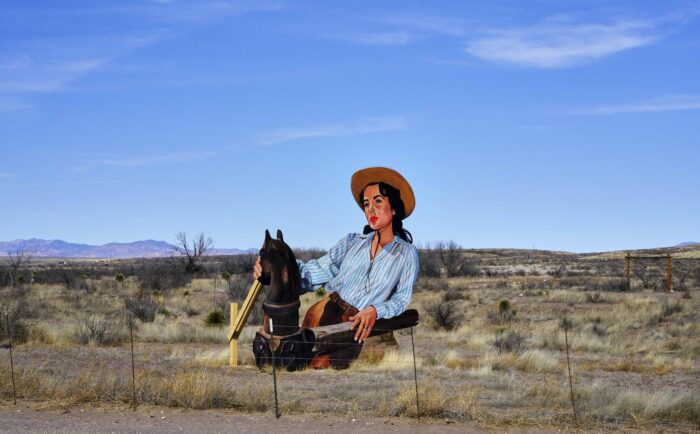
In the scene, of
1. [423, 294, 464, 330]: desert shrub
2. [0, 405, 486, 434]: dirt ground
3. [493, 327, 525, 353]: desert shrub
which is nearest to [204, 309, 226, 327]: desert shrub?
[423, 294, 464, 330]: desert shrub

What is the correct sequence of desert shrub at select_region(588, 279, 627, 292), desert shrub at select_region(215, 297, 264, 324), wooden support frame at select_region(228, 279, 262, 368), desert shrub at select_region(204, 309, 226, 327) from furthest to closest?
desert shrub at select_region(588, 279, 627, 292) → desert shrub at select_region(215, 297, 264, 324) → desert shrub at select_region(204, 309, 226, 327) → wooden support frame at select_region(228, 279, 262, 368)

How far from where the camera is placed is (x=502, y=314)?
106 feet

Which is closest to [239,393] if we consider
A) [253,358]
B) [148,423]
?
[148,423]

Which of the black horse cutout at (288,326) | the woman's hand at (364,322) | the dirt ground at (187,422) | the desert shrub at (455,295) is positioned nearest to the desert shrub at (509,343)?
the black horse cutout at (288,326)

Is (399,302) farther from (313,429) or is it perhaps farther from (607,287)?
(607,287)

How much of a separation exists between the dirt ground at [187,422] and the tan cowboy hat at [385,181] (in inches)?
267

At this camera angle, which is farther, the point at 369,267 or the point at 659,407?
the point at 369,267

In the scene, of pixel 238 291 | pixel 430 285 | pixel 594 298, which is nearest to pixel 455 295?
pixel 430 285

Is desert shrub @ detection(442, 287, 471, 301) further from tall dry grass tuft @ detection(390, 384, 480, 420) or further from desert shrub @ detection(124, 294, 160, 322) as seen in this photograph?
tall dry grass tuft @ detection(390, 384, 480, 420)

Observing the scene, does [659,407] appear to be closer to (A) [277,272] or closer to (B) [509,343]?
(A) [277,272]

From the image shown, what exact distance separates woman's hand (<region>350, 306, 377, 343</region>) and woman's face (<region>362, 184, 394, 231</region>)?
6.31 feet

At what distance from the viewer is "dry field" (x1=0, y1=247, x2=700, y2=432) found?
14125 mm

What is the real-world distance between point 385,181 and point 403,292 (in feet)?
8.19

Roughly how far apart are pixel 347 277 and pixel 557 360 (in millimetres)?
5843
